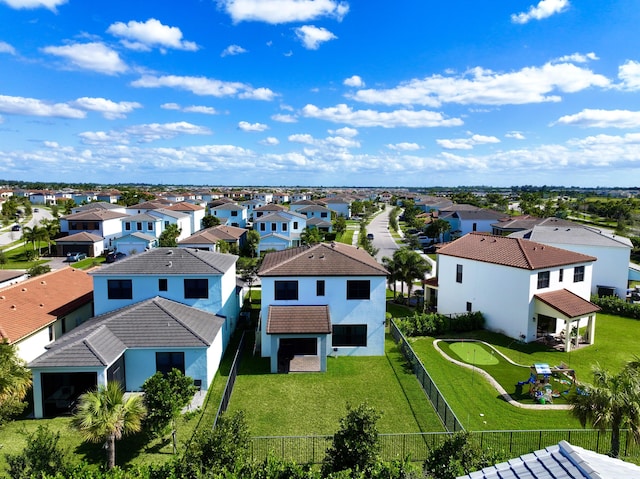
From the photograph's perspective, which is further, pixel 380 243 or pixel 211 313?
pixel 380 243

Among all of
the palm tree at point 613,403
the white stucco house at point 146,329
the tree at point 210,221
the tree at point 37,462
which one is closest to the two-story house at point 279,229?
the tree at point 210,221

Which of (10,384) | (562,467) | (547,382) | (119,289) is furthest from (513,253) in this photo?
(10,384)

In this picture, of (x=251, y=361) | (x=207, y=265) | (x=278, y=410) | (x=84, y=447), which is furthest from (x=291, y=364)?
(x=84, y=447)

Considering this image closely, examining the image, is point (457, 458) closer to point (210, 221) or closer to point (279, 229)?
point (279, 229)

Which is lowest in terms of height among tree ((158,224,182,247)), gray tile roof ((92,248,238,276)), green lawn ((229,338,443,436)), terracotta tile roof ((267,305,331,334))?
green lawn ((229,338,443,436))

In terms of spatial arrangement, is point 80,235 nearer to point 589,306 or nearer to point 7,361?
point 7,361

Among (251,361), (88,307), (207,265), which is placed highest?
(207,265)

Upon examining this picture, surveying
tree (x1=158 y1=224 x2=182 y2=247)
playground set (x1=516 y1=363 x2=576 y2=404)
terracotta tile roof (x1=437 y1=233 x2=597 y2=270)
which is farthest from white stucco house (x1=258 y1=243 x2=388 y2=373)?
tree (x1=158 y1=224 x2=182 y2=247)

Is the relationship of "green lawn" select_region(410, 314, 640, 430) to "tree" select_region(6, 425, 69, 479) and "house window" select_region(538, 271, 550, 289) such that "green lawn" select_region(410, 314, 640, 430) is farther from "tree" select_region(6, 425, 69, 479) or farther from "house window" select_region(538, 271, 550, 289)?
"tree" select_region(6, 425, 69, 479)
